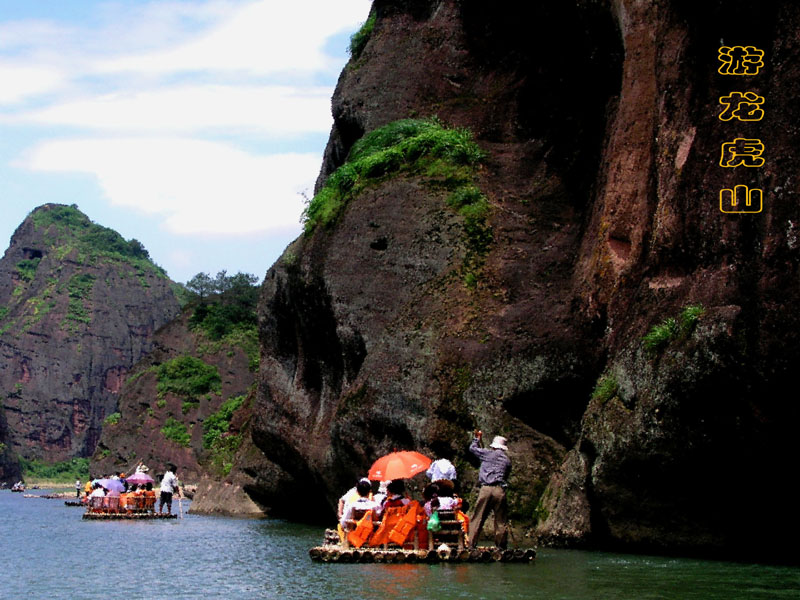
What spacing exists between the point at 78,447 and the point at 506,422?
146142 millimetres

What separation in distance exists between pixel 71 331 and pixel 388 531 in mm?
152706

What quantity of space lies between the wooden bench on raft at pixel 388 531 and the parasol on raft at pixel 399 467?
127cm

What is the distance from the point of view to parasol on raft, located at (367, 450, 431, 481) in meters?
18.5

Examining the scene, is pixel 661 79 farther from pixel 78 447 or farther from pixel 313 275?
pixel 78 447

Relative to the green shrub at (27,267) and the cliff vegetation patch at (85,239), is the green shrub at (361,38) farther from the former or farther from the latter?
the green shrub at (27,267)

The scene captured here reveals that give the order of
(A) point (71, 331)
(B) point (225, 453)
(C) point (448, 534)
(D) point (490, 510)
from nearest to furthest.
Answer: (C) point (448, 534), (D) point (490, 510), (B) point (225, 453), (A) point (71, 331)

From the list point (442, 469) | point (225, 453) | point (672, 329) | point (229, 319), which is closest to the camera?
point (672, 329)

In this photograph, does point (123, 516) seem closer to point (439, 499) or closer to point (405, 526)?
point (405, 526)

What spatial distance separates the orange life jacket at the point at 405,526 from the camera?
16609 mm

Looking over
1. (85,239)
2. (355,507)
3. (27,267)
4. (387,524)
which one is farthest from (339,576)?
(27,267)

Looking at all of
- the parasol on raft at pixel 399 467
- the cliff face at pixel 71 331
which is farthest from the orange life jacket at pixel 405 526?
the cliff face at pixel 71 331

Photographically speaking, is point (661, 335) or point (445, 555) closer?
point (445, 555)

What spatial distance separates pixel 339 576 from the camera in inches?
577

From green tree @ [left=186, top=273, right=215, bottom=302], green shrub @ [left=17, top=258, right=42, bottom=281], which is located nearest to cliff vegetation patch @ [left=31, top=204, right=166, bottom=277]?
green shrub @ [left=17, top=258, right=42, bottom=281]
